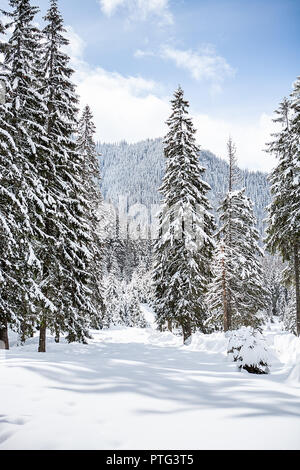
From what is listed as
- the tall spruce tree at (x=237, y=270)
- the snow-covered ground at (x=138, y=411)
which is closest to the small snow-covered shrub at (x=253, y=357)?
the snow-covered ground at (x=138, y=411)

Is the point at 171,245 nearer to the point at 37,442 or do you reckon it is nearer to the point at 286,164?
the point at 286,164

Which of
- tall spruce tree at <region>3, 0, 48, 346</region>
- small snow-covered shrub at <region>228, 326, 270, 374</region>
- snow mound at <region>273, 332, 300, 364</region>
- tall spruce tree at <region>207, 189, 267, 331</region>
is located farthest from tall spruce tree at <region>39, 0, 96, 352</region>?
tall spruce tree at <region>207, 189, 267, 331</region>

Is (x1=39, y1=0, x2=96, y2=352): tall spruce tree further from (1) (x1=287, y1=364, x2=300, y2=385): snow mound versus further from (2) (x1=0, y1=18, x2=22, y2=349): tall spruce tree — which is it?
(1) (x1=287, y1=364, x2=300, y2=385): snow mound

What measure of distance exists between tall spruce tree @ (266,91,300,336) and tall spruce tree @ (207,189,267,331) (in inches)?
120

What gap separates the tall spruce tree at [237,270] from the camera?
19.4 m

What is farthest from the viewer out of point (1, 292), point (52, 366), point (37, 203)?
point (37, 203)

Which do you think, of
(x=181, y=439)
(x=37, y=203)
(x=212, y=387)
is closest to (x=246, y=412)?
(x=181, y=439)

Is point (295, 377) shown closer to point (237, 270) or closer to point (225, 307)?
point (225, 307)

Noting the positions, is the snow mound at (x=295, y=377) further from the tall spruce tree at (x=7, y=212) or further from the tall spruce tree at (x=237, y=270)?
the tall spruce tree at (x=237, y=270)

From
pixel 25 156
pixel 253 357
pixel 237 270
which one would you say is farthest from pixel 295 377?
pixel 237 270

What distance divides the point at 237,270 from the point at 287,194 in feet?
21.6

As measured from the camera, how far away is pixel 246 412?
3410 millimetres

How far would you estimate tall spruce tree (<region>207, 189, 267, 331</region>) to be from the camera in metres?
19.4
